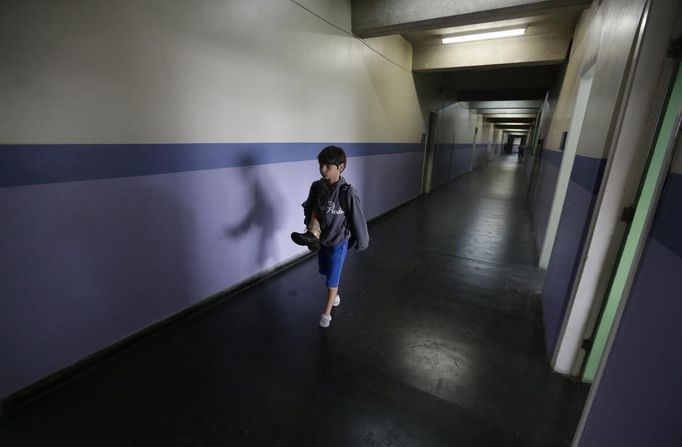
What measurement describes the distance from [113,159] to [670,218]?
2.41 m

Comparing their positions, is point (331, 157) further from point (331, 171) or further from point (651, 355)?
point (651, 355)

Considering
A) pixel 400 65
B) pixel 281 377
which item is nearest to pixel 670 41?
pixel 281 377

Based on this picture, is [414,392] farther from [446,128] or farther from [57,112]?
[446,128]

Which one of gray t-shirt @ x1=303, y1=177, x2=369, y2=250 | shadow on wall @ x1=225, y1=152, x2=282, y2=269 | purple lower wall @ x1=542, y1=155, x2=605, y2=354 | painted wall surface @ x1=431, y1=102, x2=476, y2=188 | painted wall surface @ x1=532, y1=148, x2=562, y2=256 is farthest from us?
painted wall surface @ x1=431, y1=102, x2=476, y2=188

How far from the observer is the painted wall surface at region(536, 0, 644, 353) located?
1516mm

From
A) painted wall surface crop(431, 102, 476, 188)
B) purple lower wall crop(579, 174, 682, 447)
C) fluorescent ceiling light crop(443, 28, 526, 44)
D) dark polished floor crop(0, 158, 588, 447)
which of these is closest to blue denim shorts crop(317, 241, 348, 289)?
dark polished floor crop(0, 158, 588, 447)

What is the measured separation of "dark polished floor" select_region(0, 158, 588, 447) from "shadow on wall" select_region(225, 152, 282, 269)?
35cm

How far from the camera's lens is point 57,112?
140 cm

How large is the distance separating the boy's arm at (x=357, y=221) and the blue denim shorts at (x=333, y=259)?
0.12 meters

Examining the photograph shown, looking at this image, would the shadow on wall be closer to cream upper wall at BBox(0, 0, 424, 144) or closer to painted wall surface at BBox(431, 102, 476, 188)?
cream upper wall at BBox(0, 0, 424, 144)

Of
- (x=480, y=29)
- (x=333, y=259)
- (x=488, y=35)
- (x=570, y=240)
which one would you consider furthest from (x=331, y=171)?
(x=488, y=35)

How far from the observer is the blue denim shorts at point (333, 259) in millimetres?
2010

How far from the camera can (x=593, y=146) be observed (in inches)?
68.2

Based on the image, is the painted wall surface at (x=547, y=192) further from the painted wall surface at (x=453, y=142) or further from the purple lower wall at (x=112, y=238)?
the painted wall surface at (x=453, y=142)
